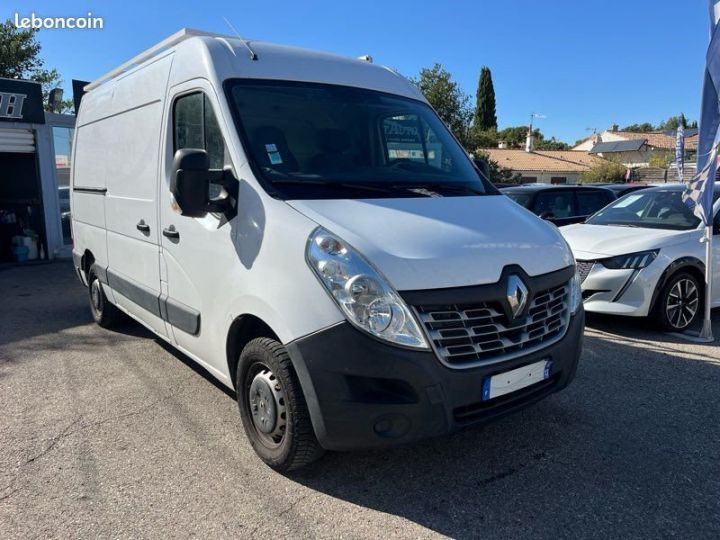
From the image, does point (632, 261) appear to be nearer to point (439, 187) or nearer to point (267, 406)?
point (439, 187)

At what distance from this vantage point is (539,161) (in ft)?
166

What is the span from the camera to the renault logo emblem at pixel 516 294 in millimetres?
2844

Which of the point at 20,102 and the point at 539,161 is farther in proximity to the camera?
the point at 539,161

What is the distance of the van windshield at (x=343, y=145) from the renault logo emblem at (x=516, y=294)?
82 centimetres

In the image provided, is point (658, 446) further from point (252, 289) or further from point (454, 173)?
point (252, 289)

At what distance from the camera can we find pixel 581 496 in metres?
2.91

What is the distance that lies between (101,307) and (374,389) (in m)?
4.60

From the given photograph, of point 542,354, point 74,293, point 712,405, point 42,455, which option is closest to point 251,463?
point 42,455

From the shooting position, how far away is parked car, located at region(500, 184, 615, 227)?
29.1 feet

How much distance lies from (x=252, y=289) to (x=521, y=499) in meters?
1.77

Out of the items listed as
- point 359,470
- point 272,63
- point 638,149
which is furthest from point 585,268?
point 638,149

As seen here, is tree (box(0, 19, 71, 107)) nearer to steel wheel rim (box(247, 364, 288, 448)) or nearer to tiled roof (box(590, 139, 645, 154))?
steel wheel rim (box(247, 364, 288, 448))

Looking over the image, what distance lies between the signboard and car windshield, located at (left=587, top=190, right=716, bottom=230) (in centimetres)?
1089

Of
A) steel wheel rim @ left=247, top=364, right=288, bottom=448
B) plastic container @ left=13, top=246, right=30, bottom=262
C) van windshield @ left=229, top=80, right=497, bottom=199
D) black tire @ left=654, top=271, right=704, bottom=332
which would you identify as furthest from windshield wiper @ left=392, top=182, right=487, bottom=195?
plastic container @ left=13, top=246, right=30, bottom=262
